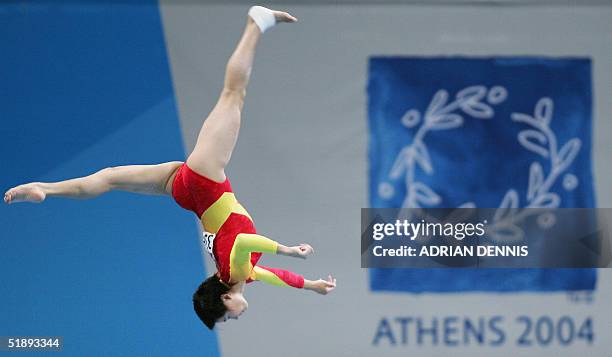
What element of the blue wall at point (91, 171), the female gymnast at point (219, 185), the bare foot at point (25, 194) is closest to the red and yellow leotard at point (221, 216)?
the female gymnast at point (219, 185)

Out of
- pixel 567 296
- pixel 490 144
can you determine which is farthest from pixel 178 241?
pixel 567 296

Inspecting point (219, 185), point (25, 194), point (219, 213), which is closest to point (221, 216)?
point (219, 213)

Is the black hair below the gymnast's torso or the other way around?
below

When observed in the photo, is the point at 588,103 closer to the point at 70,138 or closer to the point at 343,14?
the point at 343,14

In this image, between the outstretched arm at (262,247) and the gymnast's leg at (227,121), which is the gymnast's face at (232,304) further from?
the gymnast's leg at (227,121)

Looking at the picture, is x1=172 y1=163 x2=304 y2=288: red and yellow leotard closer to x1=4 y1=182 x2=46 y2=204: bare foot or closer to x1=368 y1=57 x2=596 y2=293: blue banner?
x1=4 y1=182 x2=46 y2=204: bare foot

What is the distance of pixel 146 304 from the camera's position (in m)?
6.25

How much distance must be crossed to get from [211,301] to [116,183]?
72 centimetres

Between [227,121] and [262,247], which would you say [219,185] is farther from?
[262,247]

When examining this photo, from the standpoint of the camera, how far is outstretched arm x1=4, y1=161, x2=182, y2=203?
4.45 meters

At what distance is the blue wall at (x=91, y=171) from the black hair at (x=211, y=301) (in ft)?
5.36

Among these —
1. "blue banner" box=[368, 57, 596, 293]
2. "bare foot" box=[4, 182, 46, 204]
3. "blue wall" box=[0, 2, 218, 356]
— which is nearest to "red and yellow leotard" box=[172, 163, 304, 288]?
"bare foot" box=[4, 182, 46, 204]

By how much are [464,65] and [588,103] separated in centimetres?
86

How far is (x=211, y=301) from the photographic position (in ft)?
14.9
